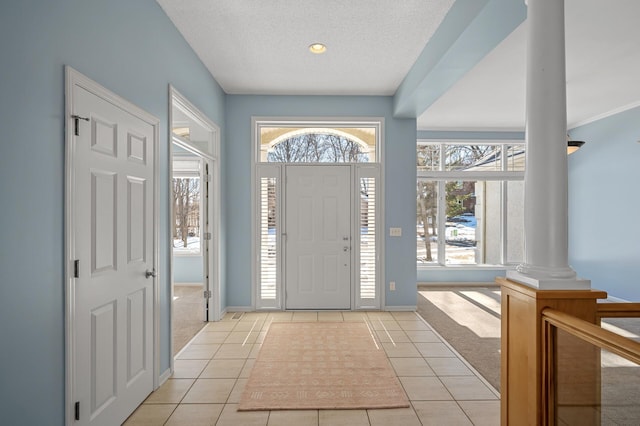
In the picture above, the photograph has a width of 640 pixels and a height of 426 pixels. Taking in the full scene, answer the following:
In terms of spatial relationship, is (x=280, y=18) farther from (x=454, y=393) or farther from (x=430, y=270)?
(x=430, y=270)

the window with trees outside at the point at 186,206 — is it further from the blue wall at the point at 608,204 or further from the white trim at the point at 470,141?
the blue wall at the point at 608,204

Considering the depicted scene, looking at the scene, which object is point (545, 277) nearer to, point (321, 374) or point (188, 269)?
point (321, 374)

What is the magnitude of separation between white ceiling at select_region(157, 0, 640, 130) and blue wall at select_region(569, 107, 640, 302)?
54 cm

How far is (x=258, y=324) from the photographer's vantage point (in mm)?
3965

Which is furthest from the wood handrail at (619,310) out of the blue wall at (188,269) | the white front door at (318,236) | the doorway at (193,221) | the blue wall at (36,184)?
the blue wall at (188,269)

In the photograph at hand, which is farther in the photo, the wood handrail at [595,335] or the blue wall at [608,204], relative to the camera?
the blue wall at [608,204]

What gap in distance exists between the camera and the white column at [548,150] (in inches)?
63.1

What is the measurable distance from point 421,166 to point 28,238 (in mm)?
5735

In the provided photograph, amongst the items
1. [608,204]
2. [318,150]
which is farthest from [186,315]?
[608,204]

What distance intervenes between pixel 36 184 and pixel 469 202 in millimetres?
6220

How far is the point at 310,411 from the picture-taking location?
2277 millimetres

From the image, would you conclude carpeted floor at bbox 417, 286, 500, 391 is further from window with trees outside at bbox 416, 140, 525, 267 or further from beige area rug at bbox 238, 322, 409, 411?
beige area rug at bbox 238, 322, 409, 411

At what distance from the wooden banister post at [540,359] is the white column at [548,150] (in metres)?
0.10

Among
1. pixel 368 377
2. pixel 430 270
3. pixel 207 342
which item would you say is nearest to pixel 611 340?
pixel 368 377
